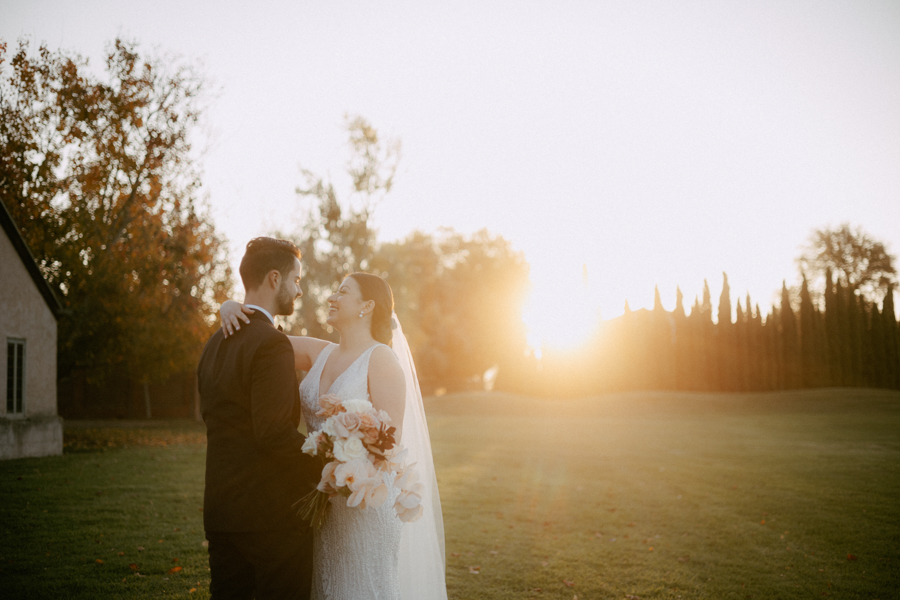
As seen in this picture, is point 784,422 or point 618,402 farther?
point 618,402

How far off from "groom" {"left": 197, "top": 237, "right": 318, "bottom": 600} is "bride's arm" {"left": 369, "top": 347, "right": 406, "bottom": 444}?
1.85 ft

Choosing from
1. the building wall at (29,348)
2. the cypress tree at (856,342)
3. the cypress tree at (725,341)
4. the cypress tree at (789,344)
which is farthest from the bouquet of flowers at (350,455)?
the cypress tree at (856,342)

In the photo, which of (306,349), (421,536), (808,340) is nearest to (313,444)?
(306,349)

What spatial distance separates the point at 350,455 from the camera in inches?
112

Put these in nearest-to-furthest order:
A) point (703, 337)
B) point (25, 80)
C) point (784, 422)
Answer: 1. point (25, 80)
2. point (784, 422)
3. point (703, 337)

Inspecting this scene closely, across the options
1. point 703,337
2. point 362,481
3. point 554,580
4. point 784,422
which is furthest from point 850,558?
point 703,337

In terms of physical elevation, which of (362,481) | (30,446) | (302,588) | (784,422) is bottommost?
(784,422)

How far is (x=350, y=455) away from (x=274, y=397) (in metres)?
0.48

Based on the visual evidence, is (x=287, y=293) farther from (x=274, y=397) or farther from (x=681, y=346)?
(x=681, y=346)

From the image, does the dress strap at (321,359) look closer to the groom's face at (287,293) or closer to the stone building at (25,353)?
the groom's face at (287,293)

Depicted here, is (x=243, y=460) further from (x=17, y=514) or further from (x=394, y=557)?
(x=17, y=514)

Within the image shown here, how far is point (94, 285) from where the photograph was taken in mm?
15031

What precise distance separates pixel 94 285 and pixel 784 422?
81.7ft

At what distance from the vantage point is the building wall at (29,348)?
12062 millimetres
